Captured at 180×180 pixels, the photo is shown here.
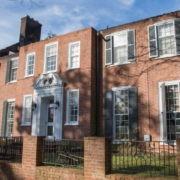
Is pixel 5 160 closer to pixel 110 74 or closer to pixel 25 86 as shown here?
pixel 110 74

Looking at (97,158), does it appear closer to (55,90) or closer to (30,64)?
→ (55,90)

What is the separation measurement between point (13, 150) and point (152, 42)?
875cm

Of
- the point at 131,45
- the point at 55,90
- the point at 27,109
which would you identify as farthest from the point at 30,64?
the point at 131,45

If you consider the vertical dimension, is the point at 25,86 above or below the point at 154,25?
Answer: below

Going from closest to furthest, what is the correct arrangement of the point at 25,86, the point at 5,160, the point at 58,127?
the point at 5,160 < the point at 58,127 < the point at 25,86

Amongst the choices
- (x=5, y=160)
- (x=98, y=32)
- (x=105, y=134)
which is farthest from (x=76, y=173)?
(x=98, y=32)

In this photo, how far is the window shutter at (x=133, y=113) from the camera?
12234 mm

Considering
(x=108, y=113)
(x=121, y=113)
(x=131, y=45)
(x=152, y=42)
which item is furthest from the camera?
(x=131, y=45)

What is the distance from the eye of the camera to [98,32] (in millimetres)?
14789

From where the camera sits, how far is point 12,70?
1886 cm

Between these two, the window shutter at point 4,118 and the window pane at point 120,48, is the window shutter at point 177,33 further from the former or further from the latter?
the window shutter at point 4,118

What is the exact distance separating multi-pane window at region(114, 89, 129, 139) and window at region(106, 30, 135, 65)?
183 cm

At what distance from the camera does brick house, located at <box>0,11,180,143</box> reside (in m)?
12.0

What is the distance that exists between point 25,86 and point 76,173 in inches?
431
